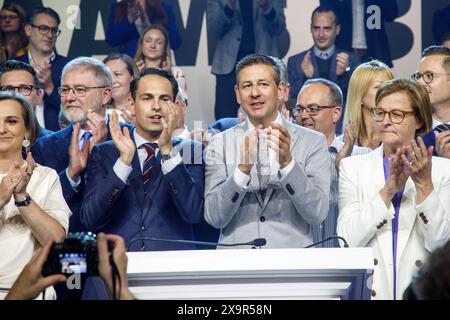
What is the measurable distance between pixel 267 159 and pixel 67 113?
3.76 feet

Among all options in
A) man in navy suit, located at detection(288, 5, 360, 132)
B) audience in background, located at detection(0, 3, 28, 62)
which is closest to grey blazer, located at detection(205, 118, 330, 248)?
man in navy suit, located at detection(288, 5, 360, 132)

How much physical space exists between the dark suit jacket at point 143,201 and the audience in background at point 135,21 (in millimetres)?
1078

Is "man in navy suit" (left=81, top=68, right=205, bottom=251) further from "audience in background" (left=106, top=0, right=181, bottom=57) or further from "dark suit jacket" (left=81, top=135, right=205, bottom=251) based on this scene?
"audience in background" (left=106, top=0, right=181, bottom=57)

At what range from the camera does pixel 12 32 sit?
193 inches

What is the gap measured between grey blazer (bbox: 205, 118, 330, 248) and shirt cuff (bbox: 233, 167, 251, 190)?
1cm

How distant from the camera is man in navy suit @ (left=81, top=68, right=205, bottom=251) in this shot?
373 centimetres

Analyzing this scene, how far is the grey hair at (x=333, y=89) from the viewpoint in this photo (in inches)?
170

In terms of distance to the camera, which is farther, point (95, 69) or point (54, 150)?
point (95, 69)

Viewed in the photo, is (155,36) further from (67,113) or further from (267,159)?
(267,159)

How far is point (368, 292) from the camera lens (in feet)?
8.11

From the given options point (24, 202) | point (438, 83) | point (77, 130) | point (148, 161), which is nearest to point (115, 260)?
point (24, 202)

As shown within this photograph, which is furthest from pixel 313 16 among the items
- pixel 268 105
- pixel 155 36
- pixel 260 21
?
pixel 268 105

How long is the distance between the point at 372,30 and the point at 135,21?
4.03ft

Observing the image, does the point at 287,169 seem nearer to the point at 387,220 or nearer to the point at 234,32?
the point at 387,220
